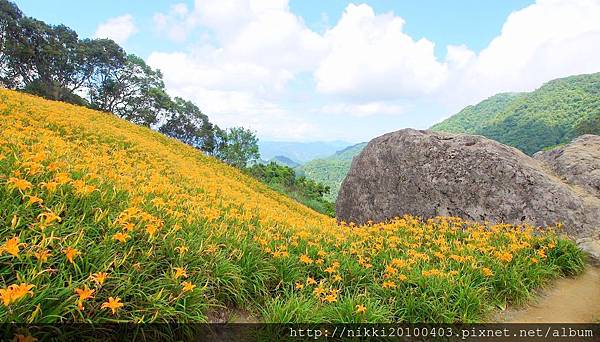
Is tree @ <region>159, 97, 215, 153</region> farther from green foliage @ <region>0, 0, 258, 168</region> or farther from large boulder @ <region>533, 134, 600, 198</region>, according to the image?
large boulder @ <region>533, 134, 600, 198</region>

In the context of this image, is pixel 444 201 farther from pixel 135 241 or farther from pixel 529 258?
pixel 135 241

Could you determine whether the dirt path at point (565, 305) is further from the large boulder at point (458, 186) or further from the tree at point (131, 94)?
the tree at point (131, 94)

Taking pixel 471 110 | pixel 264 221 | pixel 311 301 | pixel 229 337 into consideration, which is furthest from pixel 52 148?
pixel 471 110

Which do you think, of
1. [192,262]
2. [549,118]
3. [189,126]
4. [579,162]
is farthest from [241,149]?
[549,118]

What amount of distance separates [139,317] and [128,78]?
5279cm

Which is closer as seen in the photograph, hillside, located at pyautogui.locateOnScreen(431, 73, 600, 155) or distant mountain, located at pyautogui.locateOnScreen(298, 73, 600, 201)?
distant mountain, located at pyautogui.locateOnScreen(298, 73, 600, 201)

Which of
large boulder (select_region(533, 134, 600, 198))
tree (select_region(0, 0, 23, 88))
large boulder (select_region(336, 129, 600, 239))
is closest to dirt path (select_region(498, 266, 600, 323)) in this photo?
large boulder (select_region(336, 129, 600, 239))

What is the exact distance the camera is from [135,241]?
3711 mm

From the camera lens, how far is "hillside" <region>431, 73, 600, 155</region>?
85812 millimetres

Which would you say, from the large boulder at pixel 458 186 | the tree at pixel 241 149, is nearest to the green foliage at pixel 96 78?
the tree at pixel 241 149

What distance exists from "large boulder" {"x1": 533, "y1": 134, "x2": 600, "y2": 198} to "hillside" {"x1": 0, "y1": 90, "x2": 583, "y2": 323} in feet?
16.0

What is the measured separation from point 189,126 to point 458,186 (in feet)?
165

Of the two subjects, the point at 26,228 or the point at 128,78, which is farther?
the point at 128,78

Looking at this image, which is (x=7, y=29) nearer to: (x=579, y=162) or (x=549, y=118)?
(x=579, y=162)
